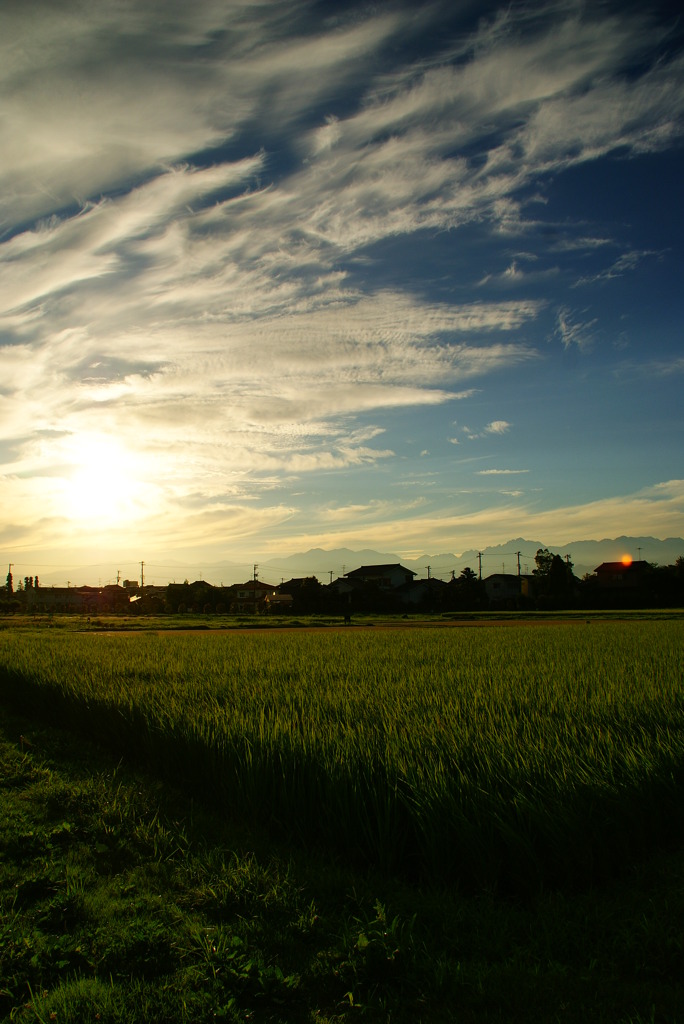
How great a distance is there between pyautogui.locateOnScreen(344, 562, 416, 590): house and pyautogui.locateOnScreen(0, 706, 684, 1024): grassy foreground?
79.1m

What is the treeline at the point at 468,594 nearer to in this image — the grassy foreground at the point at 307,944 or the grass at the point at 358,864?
the grass at the point at 358,864

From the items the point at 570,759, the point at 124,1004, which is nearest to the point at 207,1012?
the point at 124,1004

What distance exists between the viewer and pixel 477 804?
385 cm

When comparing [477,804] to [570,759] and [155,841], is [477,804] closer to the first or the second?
[570,759]

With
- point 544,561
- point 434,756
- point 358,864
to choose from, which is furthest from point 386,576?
point 358,864

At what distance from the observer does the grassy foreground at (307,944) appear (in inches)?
107

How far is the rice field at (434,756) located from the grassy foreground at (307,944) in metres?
0.25

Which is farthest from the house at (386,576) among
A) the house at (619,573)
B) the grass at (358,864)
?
the grass at (358,864)

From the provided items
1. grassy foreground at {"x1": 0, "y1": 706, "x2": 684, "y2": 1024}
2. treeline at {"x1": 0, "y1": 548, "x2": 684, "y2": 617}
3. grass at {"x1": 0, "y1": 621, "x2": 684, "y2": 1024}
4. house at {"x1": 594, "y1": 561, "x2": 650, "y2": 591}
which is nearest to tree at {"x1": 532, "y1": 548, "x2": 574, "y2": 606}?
treeline at {"x1": 0, "y1": 548, "x2": 684, "y2": 617}

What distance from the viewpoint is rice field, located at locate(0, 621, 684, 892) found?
3777 mm

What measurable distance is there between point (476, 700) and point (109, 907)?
4006mm

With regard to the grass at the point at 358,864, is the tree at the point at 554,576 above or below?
above

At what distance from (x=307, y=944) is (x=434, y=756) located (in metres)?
1.63

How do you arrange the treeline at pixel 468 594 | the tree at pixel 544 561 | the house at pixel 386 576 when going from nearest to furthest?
the treeline at pixel 468 594
the tree at pixel 544 561
the house at pixel 386 576
